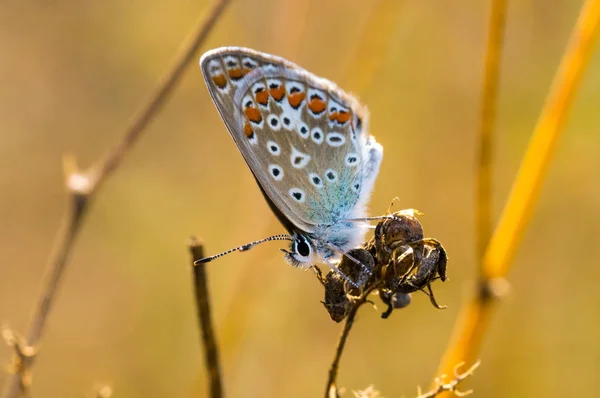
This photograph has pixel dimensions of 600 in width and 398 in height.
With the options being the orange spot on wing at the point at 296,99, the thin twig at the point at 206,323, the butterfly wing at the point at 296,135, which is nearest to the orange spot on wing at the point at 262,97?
the butterfly wing at the point at 296,135

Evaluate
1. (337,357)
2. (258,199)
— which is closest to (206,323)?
(337,357)

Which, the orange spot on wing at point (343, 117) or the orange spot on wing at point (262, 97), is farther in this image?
the orange spot on wing at point (343, 117)

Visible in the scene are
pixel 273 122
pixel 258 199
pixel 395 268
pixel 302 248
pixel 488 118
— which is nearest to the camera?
pixel 395 268

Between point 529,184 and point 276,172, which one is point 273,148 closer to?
point 276,172

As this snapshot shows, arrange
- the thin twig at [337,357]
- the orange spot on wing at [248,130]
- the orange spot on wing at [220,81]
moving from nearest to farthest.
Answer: the thin twig at [337,357]
the orange spot on wing at [220,81]
the orange spot on wing at [248,130]

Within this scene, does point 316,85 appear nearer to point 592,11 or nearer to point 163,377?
point 592,11

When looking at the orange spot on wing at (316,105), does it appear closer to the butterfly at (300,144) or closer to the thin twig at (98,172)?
the butterfly at (300,144)

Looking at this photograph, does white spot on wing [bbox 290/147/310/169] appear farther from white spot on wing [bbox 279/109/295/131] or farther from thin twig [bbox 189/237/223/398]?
thin twig [bbox 189/237/223/398]

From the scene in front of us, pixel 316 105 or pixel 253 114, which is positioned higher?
pixel 316 105
